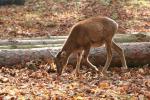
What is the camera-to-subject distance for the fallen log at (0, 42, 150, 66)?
13805mm

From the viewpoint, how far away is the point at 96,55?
14.0m

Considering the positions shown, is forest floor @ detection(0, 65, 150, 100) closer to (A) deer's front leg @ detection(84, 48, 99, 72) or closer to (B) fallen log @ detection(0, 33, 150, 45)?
(A) deer's front leg @ detection(84, 48, 99, 72)

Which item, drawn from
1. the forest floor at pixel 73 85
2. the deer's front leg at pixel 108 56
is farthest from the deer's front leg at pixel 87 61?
the deer's front leg at pixel 108 56

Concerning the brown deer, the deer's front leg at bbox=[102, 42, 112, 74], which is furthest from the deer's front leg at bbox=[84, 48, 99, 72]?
the deer's front leg at bbox=[102, 42, 112, 74]

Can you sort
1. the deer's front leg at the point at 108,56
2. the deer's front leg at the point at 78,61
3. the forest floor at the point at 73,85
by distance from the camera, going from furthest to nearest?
the deer's front leg at the point at 108,56, the deer's front leg at the point at 78,61, the forest floor at the point at 73,85

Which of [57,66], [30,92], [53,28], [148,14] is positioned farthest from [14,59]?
[148,14]

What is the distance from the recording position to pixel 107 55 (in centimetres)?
1329

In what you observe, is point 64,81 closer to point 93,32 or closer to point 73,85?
point 73,85

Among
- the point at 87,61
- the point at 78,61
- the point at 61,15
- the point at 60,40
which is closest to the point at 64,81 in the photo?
the point at 87,61

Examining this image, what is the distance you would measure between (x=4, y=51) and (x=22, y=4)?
57.6ft

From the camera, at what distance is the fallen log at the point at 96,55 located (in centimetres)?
1380

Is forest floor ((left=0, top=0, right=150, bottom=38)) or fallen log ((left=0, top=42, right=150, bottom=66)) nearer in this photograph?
fallen log ((left=0, top=42, right=150, bottom=66))

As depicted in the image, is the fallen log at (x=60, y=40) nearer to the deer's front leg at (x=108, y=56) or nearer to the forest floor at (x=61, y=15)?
the deer's front leg at (x=108, y=56)

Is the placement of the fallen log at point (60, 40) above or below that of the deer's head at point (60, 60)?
below
